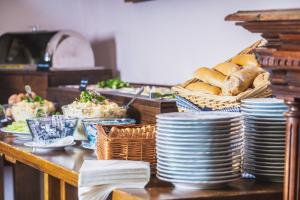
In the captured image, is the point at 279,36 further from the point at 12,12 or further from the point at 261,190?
the point at 12,12

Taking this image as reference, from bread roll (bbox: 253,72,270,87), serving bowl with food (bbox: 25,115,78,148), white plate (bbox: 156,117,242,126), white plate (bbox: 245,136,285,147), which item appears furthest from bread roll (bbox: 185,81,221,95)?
serving bowl with food (bbox: 25,115,78,148)

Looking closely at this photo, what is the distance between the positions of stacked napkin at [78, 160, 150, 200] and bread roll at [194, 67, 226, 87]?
681 millimetres

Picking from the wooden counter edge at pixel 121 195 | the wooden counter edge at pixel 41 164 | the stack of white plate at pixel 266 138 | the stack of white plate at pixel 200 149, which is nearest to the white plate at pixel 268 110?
the stack of white plate at pixel 266 138

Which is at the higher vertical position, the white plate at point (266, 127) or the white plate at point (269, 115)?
the white plate at point (269, 115)

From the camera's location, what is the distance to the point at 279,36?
1.75 metres

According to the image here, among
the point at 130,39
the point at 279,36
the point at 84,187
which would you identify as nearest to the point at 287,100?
the point at 279,36

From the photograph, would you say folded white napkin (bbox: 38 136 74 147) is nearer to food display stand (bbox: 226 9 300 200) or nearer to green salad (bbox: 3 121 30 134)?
green salad (bbox: 3 121 30 134)

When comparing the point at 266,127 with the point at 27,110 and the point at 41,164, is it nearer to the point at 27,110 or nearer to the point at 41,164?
the point at 41,164

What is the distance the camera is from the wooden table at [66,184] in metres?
2.02

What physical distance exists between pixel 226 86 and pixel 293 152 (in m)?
0.81

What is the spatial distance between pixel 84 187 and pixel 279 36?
796mm

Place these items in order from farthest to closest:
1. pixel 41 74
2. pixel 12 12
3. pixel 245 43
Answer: pixel 12 12 → pixel 41 74 → pixel 245 43

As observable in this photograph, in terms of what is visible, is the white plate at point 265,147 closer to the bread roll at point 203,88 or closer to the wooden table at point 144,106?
the bread roll at point 203,88

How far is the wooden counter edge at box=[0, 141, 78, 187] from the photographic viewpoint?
2422 mm
